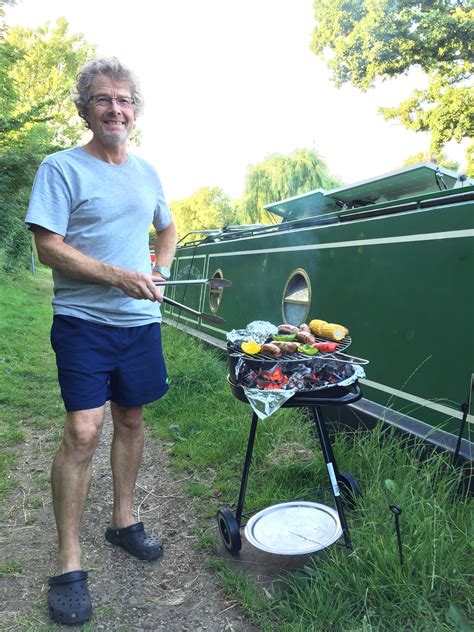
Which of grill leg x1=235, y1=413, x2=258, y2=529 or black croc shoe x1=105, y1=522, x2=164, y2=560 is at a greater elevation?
grill leg x1=235, y1=413, x2=258, y2=529

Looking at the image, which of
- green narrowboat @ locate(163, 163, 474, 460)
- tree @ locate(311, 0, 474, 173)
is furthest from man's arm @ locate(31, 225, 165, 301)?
tree @ locate(311, 0, 474, 173)

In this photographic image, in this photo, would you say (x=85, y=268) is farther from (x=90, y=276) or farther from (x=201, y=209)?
(x=201, y=209)

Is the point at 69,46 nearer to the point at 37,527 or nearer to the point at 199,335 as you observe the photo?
the point at 199,335

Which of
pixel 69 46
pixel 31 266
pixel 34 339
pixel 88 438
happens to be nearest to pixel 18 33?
pixel 69 46

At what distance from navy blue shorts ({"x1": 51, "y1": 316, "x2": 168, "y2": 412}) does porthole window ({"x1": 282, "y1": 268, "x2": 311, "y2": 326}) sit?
2.43m

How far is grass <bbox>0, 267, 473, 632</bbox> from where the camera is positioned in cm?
204

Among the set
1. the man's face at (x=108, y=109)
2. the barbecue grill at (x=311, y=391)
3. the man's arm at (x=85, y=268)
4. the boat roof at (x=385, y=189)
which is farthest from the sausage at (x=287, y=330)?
the boat roof at (x=385, y=189)

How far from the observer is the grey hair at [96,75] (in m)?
2.31

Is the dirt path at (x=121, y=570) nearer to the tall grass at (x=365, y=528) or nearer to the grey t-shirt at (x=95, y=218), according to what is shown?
the tall grass at (x=365, y=528)

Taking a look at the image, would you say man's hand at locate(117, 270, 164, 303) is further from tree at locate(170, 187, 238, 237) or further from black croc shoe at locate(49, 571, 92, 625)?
tree at locate(170, 187, 238, 237)

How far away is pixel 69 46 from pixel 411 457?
110 feet

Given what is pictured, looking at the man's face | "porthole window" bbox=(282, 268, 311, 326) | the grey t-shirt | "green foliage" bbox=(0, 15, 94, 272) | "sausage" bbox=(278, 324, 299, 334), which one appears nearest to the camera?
the grey t-shirt

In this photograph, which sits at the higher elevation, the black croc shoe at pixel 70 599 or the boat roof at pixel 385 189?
the boat roof at pixel 385 189

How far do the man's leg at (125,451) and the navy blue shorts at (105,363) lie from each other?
10 cm
